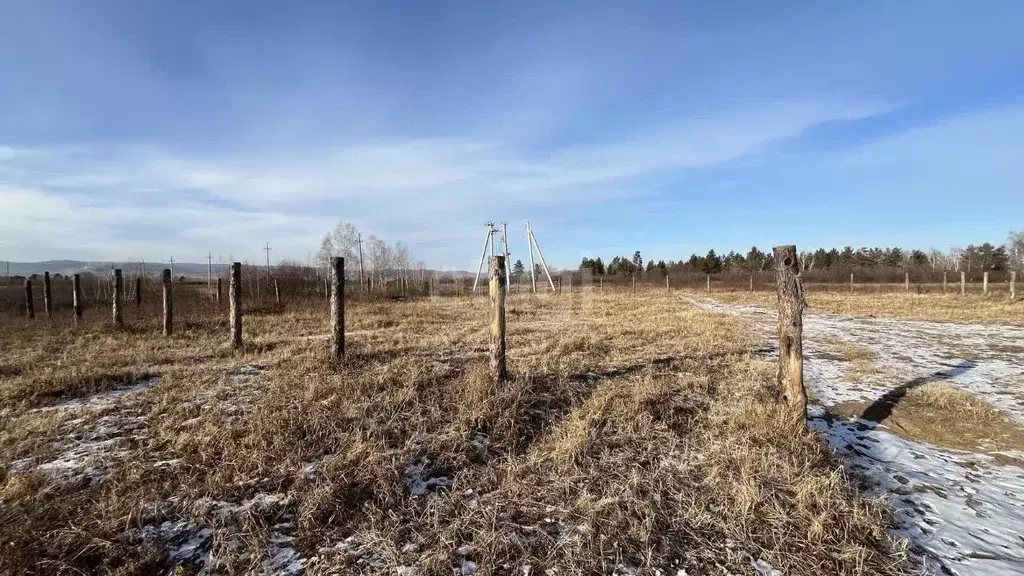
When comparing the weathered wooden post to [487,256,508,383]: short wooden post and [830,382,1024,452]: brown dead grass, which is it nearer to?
[830,382,1024,452]: brown dead grass

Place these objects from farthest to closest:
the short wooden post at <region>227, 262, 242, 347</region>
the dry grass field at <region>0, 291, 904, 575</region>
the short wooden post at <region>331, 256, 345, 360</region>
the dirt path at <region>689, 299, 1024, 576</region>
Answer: the short wooden post at <region>227, 262, 242, 347</region> → the short wooden post at <region>331, 256, 345, 360</region> → the dirt path at <region>689, 299, 1024, 576</region> → the dry grass field at <region>0, 291, 904, 575</region>

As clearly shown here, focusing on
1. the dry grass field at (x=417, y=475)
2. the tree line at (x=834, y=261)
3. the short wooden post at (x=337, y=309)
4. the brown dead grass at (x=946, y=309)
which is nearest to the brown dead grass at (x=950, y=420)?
the dry grass field at (x=417, y=475)

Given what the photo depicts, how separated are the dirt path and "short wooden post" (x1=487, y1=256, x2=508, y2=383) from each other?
3.65 meters

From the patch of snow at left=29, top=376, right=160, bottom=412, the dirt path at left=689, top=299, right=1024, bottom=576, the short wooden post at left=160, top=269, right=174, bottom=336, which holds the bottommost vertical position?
the dirt path at left=689, top=299, right=1024, bottom=576

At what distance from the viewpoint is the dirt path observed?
2.65 meters

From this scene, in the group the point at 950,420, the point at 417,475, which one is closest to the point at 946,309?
the point at 950,420

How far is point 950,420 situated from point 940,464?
1468 millimetres

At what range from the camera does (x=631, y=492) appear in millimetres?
3117

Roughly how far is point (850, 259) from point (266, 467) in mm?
79489

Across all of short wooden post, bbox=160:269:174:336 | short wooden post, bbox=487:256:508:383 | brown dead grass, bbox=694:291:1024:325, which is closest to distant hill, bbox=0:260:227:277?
short wooden post, bbox=160:269:174:336

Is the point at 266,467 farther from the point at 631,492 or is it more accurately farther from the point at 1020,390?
the point at 1020,390

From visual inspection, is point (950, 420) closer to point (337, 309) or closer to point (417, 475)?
point (417, 475)

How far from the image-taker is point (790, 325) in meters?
4.32

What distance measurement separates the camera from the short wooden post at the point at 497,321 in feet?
17.8
